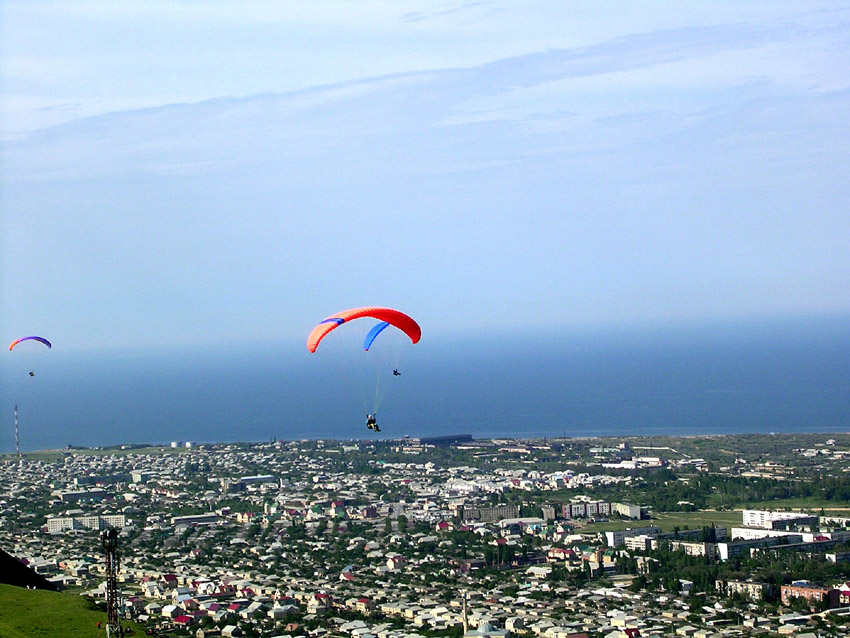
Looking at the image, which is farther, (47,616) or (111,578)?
(47,616)

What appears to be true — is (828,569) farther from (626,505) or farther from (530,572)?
(626,505)

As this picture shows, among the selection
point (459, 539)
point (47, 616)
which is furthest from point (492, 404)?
point (47, 616)

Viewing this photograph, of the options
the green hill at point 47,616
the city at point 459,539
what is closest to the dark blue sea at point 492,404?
the city at point 459,539

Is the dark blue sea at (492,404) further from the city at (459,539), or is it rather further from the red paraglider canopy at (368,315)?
the red paraglider canopy at (368,315)

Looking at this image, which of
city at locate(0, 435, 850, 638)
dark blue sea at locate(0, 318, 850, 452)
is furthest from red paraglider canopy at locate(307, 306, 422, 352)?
dark blue sea at locate(0, 318, 850, 452)

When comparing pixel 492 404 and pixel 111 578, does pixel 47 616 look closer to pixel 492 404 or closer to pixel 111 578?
pixel 111 578

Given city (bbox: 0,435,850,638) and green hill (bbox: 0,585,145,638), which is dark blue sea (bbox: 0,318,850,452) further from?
green hill (bbox: 0,585,145,638)

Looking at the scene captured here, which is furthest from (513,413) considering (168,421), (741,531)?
(741,531)

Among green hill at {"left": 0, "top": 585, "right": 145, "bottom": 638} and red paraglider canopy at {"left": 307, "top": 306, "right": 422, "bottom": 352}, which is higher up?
red paraglider canopy at {"left": 307, "top": 306, "right": 422, "bottom": 352}
